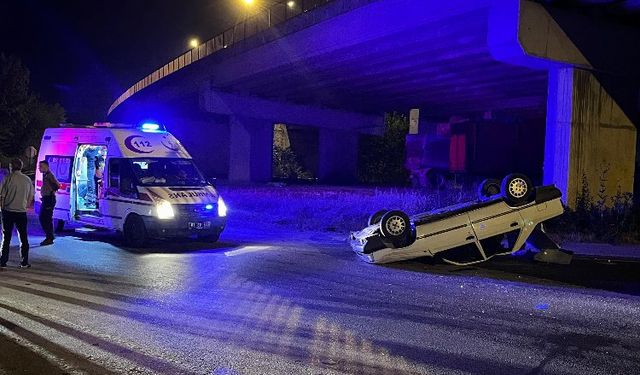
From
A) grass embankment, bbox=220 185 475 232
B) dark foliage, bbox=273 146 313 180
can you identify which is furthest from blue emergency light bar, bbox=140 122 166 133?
dark foliage, bbox=273 146 313 180

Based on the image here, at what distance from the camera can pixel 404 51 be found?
2330 cm

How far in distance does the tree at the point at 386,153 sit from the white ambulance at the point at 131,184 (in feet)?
112

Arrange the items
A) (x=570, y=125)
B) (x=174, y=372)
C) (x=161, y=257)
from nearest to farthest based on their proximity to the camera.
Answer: (x=174, y=372)
(x=161, y=257)
(x=570, y=125)

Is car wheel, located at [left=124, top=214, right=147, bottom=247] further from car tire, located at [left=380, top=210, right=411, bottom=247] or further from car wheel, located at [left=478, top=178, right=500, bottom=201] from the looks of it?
car wheel, located at [left=478, top=178, right=500, bottom=201]

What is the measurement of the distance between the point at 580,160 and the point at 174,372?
45.2 ft

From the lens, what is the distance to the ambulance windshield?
11.9m

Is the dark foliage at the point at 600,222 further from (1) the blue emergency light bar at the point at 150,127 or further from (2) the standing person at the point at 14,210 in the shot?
(2) the standing person at the point at 14,210

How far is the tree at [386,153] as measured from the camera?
46.9 metres

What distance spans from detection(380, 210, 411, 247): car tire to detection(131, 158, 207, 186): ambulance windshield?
499 cm

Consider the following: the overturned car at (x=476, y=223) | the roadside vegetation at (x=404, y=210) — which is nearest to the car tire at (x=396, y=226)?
the overturned car at (x=476, y=223)

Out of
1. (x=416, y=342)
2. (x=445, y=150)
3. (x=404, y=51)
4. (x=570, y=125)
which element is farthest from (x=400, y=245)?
(x=445, y=150)

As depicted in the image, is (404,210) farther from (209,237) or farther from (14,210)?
(14,210)

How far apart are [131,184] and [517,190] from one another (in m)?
7.27

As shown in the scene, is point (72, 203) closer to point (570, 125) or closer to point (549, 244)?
point (549, 244)
